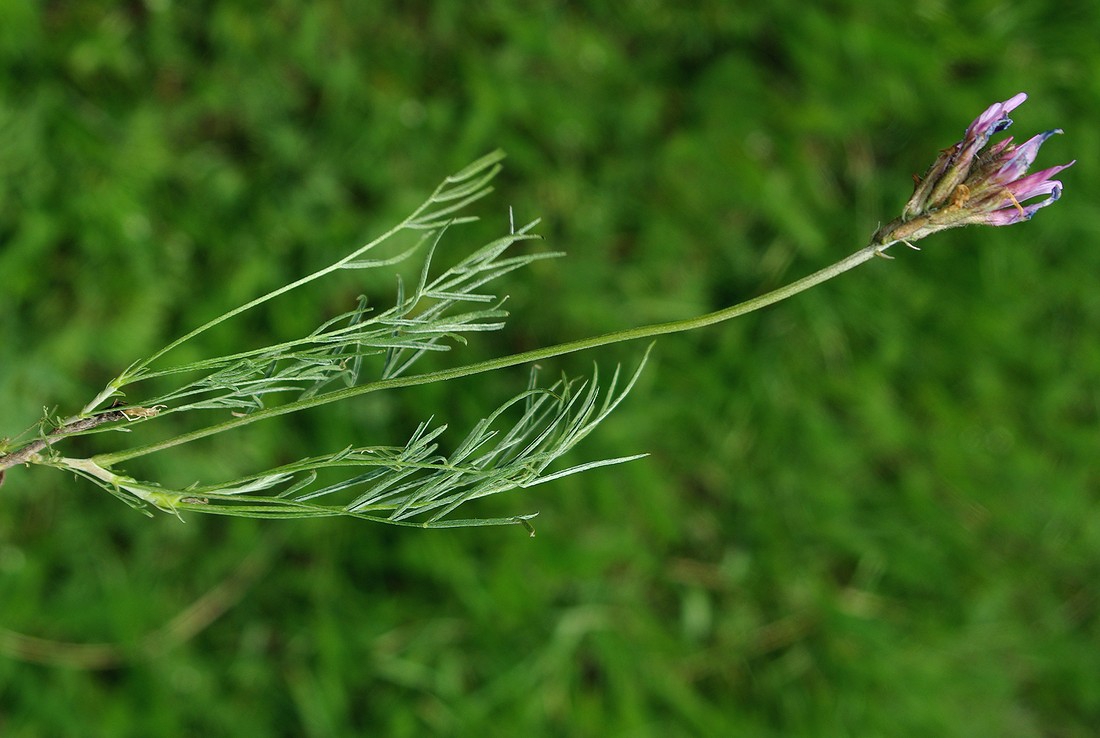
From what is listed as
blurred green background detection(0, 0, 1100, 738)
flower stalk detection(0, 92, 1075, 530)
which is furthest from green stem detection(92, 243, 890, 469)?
blurred green background detection(0, 0, 1100, 738)

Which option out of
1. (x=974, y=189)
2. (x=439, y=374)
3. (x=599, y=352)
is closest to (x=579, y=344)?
(x=439, y=374)

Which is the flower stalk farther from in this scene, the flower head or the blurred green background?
the blurred green background

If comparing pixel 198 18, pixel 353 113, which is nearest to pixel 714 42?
pixel 353 113

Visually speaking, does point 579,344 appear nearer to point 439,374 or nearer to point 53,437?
point 439,374

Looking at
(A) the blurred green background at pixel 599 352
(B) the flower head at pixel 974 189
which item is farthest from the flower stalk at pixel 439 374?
(A) the blurred green background at pixel 599 352

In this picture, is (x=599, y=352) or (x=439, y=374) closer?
(x=439, y=374)
